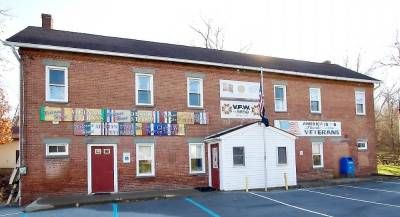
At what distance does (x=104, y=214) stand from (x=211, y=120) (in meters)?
9.28

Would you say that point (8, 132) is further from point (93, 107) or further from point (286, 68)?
point (286, 68)

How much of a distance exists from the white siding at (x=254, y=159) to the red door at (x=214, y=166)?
0.53 metres

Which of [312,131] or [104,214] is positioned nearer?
[104,214]

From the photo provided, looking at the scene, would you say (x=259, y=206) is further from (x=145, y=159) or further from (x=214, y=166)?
(x=145, y=159)

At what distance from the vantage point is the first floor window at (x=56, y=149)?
1810 centimetres

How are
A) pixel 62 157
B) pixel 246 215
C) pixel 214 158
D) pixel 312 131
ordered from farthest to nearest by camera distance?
pixel 312 131 < pixel 214 158 < pixel 62 157 < pixel 246 215

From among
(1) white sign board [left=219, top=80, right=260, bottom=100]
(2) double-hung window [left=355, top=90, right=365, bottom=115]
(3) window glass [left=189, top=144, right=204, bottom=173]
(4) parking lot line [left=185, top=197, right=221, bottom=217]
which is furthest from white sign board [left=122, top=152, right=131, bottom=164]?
(2) double-hung window [left=355, top=90, right=365, bottom=115]

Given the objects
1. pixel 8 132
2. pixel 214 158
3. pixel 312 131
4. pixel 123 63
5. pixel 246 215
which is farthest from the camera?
pixel 8 132

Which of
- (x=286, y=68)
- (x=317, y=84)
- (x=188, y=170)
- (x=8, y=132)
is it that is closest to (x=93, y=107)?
(x=188, y=170)

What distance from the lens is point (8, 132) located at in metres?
33.6

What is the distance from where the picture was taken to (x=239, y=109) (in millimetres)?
23203

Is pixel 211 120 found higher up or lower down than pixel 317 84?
lower down

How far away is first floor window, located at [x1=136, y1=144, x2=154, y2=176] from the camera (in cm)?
2003

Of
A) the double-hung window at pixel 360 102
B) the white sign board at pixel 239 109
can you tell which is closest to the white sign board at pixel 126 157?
the white sign board at pixel 239 109
